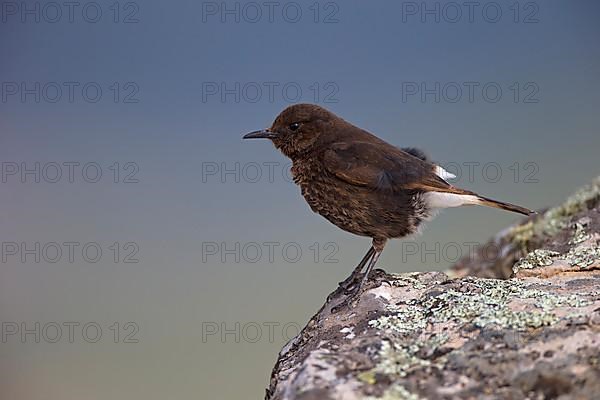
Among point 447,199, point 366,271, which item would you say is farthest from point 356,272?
point 447,199

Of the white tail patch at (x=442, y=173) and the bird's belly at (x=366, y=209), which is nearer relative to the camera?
the bird's belly at (x=366, y=209)

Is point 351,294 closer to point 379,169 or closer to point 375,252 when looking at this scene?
point 375,252

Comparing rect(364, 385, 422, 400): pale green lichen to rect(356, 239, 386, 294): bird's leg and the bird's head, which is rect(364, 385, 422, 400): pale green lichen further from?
the bird's head

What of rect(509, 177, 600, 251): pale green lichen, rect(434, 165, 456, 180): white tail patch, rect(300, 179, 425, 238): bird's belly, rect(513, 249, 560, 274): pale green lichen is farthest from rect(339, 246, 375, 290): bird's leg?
rect(509, 177, 600, 251): pale green lichen

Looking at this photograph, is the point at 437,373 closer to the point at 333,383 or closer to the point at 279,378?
the point at 333,383

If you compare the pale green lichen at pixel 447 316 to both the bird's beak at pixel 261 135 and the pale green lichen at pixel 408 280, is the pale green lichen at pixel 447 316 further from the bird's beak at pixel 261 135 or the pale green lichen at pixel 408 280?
the bird's beak at pixel 261 135

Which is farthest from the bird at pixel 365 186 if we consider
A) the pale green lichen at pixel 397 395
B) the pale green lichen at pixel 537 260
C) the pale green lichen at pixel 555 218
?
the pale green lichen at pixel 397 395
